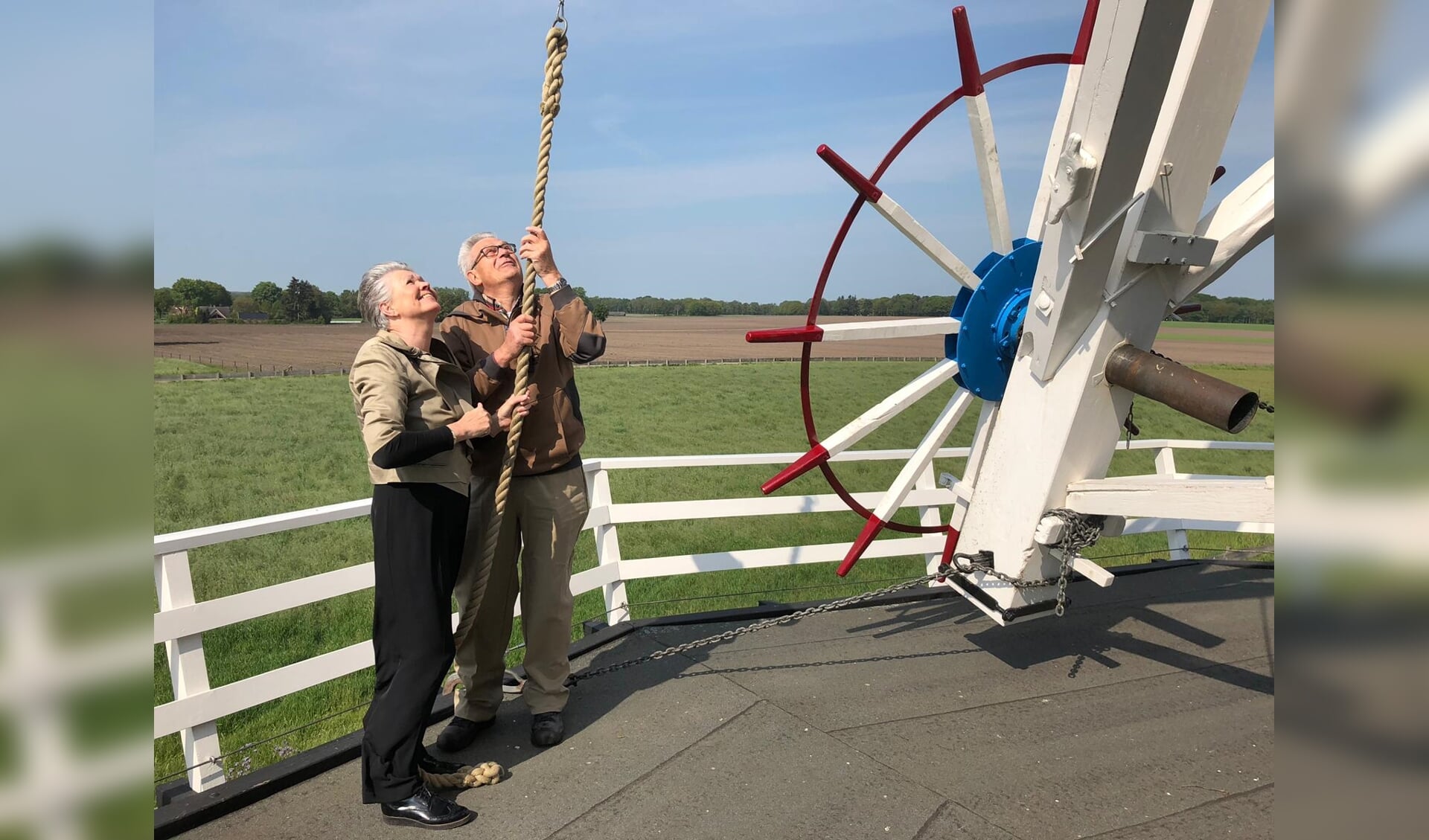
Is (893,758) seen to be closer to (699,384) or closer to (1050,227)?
(1050,227)

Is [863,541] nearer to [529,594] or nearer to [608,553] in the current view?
[608,553]

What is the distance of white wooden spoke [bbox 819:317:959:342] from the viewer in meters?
4.26

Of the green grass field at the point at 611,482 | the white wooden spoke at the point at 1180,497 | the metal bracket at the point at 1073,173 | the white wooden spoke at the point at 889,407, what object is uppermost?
the metal bracket at the point at 1073,173

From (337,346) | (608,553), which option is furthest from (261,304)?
(608,553)

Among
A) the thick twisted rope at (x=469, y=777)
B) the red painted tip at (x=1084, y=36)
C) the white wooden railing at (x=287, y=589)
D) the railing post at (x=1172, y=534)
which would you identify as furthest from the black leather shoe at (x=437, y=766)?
the railing post at (x=1172, y=534)

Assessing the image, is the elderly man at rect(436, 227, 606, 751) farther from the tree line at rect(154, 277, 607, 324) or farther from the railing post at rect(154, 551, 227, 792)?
the tree line at rect(154, 277, 607, 324)

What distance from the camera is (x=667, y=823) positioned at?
9.33 ft

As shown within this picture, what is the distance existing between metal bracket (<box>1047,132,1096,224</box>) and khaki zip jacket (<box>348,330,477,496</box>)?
7.55 ft

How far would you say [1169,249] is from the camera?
10.8 feet

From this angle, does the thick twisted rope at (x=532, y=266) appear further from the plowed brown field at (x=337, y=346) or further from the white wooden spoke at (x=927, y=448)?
the plowed brown field at (x=337, y=346)

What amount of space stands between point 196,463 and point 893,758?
2053cm

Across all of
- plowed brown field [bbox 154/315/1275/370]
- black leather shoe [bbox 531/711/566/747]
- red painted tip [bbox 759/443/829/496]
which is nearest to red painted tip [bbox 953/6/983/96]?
red painted tip [bbox 759/443/829/496]

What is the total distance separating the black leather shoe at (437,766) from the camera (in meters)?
3.04

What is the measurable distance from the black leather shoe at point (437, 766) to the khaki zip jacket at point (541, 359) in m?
1.02
